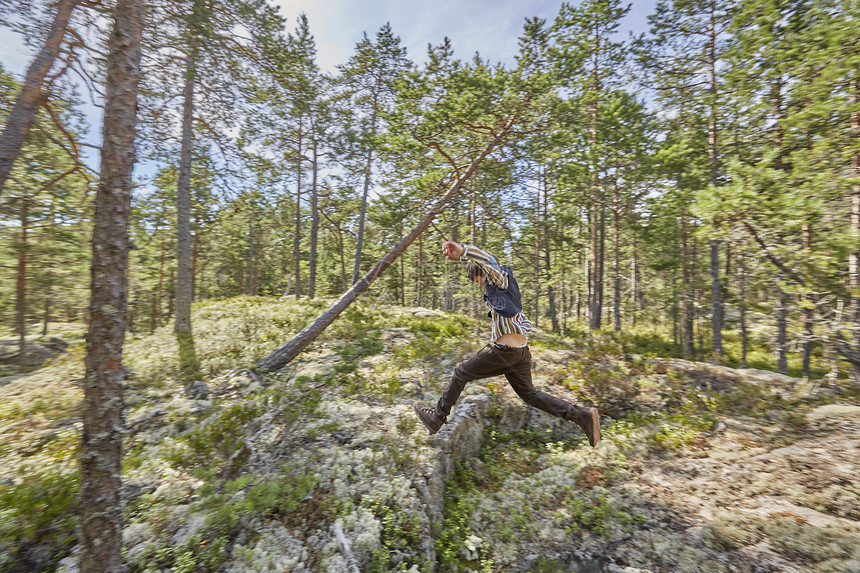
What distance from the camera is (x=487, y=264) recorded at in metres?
4.05

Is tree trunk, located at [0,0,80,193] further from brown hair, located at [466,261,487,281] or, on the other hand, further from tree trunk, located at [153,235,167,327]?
tree trunk, located at [153,235,167,327]

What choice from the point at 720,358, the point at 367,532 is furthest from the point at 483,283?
the point at 720,358

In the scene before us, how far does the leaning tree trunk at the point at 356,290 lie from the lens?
7.89 metres

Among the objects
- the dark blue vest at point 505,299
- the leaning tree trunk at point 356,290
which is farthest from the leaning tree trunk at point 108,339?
the leaning tree trunk at point 356,290

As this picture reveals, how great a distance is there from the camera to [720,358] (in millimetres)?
13367

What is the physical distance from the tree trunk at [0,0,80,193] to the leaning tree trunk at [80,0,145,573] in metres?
2.01

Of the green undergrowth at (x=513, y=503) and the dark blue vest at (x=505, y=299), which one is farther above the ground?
the dark blue vest at (x=505, y=299)

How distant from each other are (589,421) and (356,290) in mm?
6323

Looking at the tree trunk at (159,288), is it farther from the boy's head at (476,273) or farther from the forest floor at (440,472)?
the boy's head at (476,273)

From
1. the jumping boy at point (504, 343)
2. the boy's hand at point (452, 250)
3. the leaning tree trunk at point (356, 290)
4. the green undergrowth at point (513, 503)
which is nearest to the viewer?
the boy's hand at point (452, 250)

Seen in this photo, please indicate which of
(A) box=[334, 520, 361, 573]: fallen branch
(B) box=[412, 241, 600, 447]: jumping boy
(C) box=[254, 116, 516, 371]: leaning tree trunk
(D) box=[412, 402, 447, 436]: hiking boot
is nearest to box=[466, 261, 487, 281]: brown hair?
(B) box=[412, 241, 600, 447]: jumping boy

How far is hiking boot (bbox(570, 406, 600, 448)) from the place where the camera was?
432cm

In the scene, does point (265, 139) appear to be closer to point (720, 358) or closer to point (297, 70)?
point (297, 70)

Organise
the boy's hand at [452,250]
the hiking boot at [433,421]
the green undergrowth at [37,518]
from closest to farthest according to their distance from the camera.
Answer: the green undergrowth at [37,518] → the boy's hand at [452,250] → the hiking boot at [433,421]
